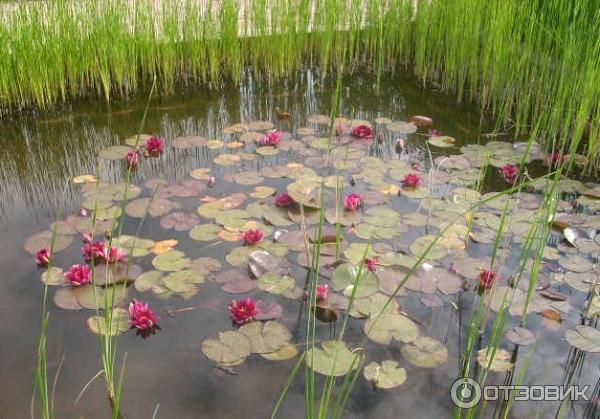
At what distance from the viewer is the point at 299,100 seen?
345 centimetres

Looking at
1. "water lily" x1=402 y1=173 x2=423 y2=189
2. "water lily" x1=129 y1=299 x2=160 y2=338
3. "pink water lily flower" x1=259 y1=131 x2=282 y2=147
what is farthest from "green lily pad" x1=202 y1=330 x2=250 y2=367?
"pink water lily flower" x1=259 y1=131 x2=282 y2=147

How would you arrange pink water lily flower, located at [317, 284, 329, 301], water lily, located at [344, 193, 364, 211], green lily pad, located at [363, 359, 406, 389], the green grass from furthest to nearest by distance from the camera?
the green grass, water lily, located at [344, 193, 364, 211], pink water lily flower, located at [317, 284, 329, 301], green lily pad, located at [363, 359, 406, 389]

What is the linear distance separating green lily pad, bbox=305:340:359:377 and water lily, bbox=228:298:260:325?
0.73 ft

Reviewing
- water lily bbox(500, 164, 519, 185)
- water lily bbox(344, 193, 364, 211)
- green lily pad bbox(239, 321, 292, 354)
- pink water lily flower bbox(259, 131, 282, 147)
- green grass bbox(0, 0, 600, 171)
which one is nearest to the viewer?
green lily pad bbox(239, 321, 292, 354)

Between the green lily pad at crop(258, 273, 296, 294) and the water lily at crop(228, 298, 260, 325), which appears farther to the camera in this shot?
the green lily pad at crop(258, 273, 296, 294)

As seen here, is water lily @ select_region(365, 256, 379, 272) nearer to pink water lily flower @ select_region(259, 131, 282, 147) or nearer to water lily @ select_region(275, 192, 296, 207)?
water lily @ select_region(275, 192, 296, 207)

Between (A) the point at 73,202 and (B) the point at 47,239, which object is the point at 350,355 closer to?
(B) the point at 47,239

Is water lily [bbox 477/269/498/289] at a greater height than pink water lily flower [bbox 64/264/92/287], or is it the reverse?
water lily [bbox 477/269/498/289]

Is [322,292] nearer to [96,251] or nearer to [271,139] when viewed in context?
[96,251]

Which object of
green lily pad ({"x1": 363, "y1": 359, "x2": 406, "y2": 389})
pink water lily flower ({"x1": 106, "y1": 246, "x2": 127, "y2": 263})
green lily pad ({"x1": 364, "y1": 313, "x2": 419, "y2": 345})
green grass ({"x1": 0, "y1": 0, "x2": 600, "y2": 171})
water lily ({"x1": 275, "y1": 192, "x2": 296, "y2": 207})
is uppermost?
green grass ({"x1": 0, "y1": 0, "x2": 600, "y2": 171})

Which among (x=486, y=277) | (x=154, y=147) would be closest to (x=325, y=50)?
(x=154, y=147)

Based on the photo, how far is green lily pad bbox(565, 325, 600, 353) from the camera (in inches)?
63.1

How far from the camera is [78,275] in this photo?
70.9 inches

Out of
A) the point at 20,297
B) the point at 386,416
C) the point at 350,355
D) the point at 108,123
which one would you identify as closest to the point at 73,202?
the point at 20,297
